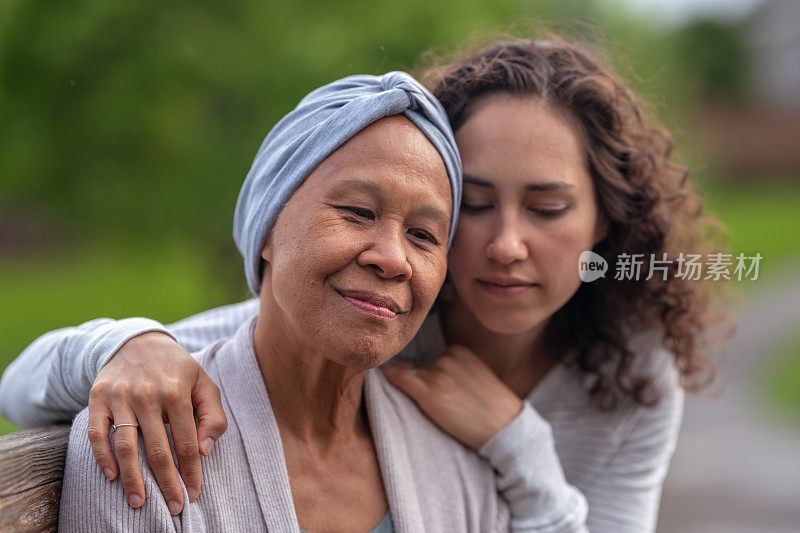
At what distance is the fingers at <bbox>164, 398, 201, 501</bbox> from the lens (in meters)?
1.99

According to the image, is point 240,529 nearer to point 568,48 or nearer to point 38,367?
point 38,367

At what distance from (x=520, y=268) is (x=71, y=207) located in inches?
214

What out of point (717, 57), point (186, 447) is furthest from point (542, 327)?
point (717, 57)

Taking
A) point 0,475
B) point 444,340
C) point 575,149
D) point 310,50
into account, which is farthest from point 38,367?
point 310,50

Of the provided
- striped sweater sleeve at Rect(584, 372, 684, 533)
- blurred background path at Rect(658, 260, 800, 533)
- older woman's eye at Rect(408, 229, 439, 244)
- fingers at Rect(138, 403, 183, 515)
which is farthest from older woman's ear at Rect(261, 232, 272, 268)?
blurred background path at Rect(658, 260, 800, 533)

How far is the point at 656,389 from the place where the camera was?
10.5 ft

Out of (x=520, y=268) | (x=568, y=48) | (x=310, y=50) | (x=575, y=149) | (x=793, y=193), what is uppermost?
(x=793, y=193)

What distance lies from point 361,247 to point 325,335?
0.74 ft

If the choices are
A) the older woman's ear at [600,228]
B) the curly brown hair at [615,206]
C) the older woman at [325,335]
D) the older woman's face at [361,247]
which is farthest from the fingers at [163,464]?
the older woman's ear at [600,228]

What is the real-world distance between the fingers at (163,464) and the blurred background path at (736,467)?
3664 millimetres

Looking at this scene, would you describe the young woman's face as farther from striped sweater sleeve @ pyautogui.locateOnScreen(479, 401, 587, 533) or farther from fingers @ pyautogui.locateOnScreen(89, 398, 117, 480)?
fingers @ pyautogui.locateOnScreen(89, 398, 117, 480)

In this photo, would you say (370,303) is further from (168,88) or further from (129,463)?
(168,88)

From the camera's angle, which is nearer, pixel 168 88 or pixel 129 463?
pixel 129 463

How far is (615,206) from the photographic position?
2904 mm
